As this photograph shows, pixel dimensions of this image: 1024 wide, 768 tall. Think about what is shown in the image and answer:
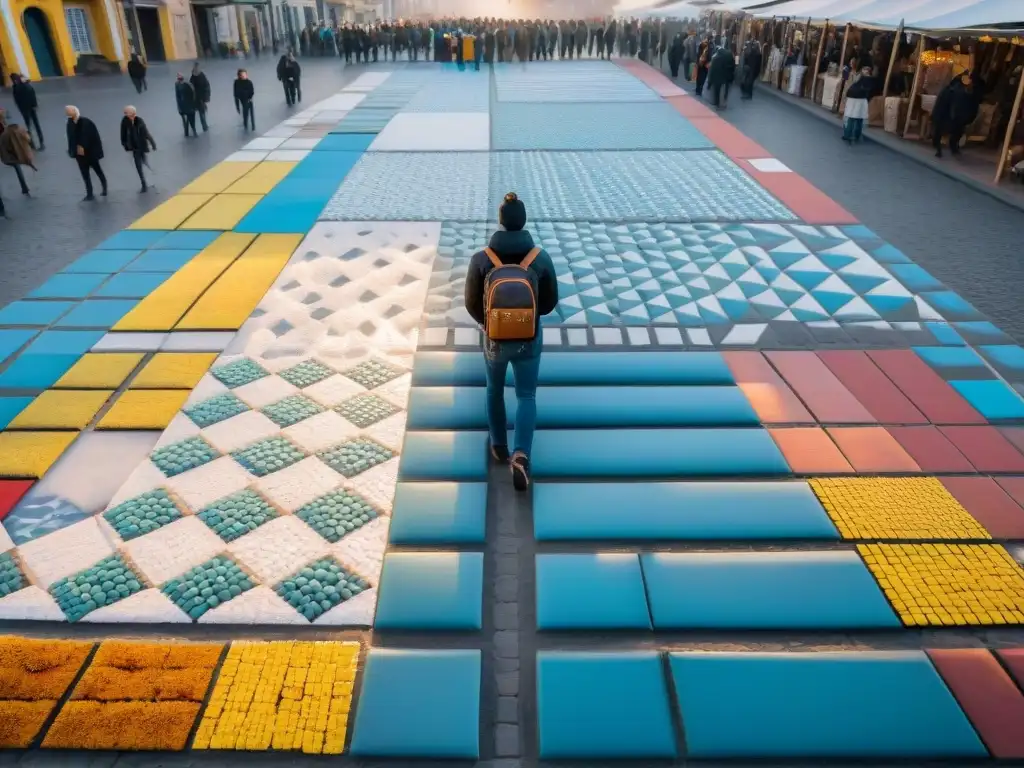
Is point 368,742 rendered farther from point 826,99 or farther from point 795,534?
point 826,99

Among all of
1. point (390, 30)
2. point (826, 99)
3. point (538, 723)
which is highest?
point (390, 30)

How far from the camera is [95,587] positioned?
401cm

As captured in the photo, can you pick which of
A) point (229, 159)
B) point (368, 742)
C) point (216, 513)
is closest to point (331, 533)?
point (216, 513)

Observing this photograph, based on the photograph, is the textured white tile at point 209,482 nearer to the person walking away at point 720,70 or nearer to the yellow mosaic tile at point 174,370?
the yellow mosaic tile at point 174,370

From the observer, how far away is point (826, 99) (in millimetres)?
17891

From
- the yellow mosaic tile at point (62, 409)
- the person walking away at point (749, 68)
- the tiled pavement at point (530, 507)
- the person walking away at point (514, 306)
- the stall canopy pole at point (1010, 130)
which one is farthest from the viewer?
the person walking away at point (749, 68)

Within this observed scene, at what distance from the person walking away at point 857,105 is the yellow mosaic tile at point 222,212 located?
11708 millimetres

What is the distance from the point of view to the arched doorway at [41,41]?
23.5 metres

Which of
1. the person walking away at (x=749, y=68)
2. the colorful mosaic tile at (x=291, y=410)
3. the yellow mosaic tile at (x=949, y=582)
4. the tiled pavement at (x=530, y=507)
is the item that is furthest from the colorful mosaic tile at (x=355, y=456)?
the person walking away at (x=749, y=68)

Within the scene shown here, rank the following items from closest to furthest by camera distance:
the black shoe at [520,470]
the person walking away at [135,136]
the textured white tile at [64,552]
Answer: the textured white tile at [64,552] < the black shoe at [520,470] < the person walking away at [135,136]

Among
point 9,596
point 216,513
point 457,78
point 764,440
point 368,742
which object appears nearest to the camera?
point 368,742

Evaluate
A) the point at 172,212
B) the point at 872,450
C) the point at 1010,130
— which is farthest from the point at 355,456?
the point at 1010,130

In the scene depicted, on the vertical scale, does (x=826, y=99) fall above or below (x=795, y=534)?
above

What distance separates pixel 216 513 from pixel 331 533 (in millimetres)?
815
